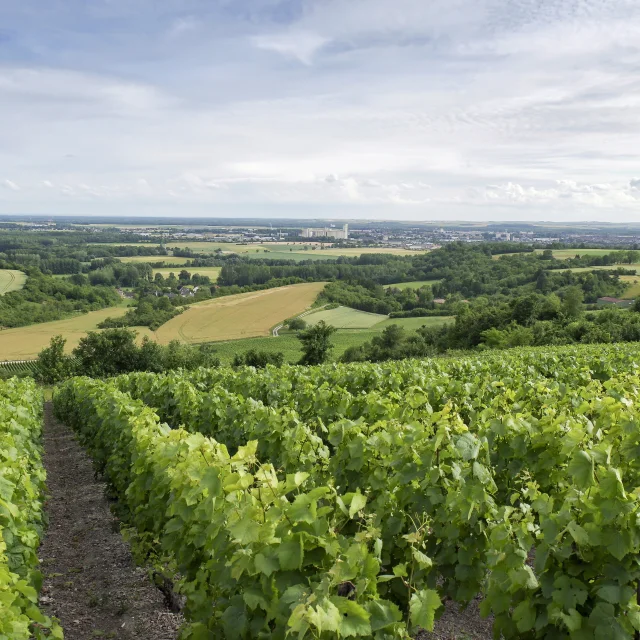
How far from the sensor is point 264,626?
9.73 feet

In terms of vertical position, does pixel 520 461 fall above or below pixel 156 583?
above

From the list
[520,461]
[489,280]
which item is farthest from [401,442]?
[489,280]

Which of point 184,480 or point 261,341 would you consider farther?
point 261,341

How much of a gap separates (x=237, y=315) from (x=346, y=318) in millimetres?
14419

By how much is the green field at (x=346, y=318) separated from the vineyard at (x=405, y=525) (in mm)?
58016

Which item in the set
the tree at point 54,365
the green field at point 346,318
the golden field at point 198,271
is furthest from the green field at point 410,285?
the tree at point 54,365

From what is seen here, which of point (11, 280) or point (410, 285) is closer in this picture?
point (410, 285)

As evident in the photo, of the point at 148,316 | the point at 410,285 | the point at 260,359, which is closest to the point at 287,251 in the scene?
the point at 410,285

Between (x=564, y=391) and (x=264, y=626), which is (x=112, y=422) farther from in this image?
(x=564, y=391)

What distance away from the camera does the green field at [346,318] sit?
6569 centimetres

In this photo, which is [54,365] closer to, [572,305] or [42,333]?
[42,333]

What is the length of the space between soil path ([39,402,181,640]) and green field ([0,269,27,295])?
87.0m

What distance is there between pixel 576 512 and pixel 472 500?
66 centimetres

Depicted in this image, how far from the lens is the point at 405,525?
422 cm
